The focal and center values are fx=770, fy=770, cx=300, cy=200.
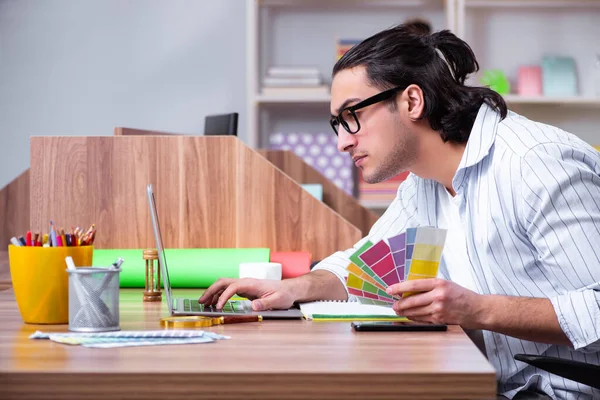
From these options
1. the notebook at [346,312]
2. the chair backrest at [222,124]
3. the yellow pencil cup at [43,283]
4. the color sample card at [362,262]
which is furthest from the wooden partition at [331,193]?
the yellow pencil cup at [43,283]

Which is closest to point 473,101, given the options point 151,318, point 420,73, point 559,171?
point 420,73

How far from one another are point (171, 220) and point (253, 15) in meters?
1.90

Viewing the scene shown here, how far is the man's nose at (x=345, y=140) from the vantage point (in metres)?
1.59

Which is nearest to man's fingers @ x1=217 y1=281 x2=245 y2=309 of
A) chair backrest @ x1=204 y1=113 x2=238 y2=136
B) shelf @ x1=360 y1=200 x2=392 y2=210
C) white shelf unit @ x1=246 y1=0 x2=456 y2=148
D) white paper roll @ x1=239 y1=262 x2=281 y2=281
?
white paper roll @ x1=239 y1=262 x2=281 y2=281

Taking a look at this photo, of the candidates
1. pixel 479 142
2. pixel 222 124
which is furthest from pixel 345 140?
pixel 222 124

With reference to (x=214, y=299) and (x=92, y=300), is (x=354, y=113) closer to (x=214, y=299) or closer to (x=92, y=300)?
(x=214, y=299)

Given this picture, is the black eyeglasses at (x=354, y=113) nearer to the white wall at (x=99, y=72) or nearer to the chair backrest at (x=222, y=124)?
the chair backrest at (x=222, y=124)

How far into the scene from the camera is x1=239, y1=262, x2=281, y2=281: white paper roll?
158 centimetres

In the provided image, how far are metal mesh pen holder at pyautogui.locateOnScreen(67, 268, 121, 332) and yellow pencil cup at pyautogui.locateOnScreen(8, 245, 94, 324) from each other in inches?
3.6

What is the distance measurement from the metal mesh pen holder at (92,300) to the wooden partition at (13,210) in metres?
1.45

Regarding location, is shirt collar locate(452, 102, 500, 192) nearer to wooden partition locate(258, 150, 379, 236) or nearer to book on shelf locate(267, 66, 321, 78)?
wooden partition locate(258, 150, 379, 236)

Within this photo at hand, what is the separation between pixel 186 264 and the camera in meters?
1.70

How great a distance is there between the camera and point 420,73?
1.64 meters

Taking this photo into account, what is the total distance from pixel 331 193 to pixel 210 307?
1.29 m
